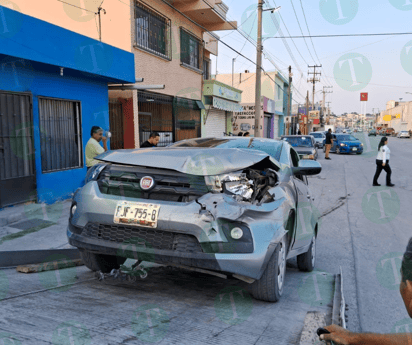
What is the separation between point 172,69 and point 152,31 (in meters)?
1.91

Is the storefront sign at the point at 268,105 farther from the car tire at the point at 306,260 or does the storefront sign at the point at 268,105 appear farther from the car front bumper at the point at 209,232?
the car front bumper at the point at 209,232

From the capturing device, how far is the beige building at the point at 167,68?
479 inches

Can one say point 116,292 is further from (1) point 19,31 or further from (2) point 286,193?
(1) point 19,31

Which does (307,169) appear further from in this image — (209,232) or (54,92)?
(54,92)

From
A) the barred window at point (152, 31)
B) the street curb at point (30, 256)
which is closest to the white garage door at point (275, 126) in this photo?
the barred window at point (152, 31)

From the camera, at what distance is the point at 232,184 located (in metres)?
3.23

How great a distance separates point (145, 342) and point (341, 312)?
154cm

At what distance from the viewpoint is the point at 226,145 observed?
4.69m

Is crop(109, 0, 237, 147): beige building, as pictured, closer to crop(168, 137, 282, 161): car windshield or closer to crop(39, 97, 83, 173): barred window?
crop(39, 97, 83, 173): barred window

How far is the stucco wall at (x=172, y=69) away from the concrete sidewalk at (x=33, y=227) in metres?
6.42

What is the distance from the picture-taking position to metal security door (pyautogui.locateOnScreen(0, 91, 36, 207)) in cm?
694

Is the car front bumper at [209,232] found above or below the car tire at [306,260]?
above

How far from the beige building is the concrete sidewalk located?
16.8 feet

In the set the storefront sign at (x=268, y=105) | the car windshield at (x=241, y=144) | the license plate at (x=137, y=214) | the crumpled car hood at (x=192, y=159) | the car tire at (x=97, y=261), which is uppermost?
the storefront sign at (x=268, y=105)
